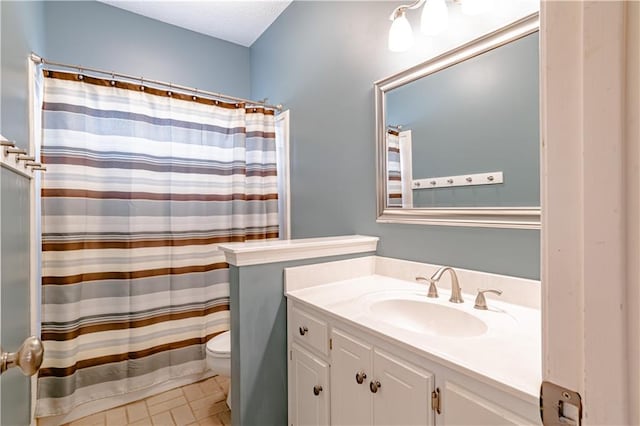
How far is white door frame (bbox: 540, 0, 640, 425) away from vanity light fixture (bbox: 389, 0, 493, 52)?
3.74 ft

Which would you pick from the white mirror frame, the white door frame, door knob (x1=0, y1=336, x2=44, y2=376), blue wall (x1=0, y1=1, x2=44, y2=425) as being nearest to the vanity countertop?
the white mirror frame

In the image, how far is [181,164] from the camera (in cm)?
217

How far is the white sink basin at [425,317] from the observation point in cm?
121

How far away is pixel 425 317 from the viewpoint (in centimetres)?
→ 132

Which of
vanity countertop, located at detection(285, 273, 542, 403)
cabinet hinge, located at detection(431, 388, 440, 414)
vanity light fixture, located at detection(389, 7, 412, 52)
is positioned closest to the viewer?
vanity countertop, located at detection(285, 273, 542, 403)

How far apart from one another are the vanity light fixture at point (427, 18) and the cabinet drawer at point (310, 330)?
1341 millimetres

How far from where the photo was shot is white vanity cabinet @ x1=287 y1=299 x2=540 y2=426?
0.78m

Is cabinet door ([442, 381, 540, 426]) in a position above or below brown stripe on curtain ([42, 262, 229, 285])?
below

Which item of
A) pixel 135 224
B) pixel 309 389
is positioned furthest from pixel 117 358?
pixel 309 389

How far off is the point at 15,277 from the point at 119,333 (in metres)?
1.06

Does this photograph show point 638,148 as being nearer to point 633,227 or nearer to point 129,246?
point 633,227

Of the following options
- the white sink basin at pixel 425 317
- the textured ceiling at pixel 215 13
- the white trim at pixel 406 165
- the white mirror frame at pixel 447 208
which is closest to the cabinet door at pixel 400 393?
the white sink basin at pixel 425 317

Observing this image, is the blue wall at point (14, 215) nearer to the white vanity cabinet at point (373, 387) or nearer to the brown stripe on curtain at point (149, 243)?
the brown stripe on curtain at point (149, 243)

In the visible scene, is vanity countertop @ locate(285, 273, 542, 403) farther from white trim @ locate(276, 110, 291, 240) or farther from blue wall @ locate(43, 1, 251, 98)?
blue wall @ locate(43, 1, 251, 98)
